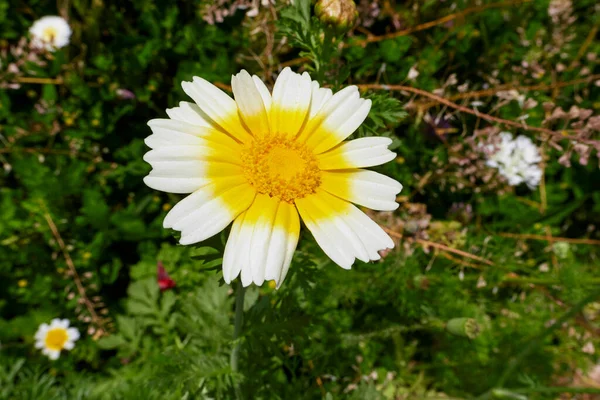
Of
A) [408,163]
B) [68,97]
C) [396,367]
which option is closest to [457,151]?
[408,163]

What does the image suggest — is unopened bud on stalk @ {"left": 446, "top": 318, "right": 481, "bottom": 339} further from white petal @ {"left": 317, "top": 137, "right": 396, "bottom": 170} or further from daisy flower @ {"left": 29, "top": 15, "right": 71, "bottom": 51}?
daisy flower @ {"left": 29, "top": 15, "right": 71, "bottom": 51}

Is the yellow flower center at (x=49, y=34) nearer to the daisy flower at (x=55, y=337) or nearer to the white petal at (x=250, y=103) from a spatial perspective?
the daisy flower at (x=55, y=337)

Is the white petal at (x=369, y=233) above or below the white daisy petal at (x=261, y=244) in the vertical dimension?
below

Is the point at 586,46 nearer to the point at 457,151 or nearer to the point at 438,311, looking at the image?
the point at 457,151

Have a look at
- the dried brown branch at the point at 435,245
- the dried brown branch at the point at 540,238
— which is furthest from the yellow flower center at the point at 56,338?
the dried brown branch at the point at 540,238

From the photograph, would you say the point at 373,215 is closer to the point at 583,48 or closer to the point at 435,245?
the point at 435,245

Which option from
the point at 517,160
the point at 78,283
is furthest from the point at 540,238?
the point at 78,283
